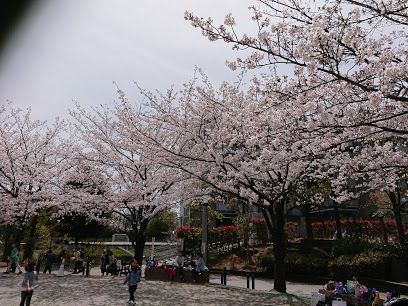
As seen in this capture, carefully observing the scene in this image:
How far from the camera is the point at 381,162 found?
422 inches

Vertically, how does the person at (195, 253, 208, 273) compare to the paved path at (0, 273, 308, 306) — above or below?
above

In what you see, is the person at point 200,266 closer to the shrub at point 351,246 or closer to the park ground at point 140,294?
the park ground at point 140,294

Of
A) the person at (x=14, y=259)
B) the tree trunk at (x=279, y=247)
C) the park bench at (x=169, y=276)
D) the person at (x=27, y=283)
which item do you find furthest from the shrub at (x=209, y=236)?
the person at (x=27, y=283)

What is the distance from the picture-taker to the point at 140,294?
1299cm

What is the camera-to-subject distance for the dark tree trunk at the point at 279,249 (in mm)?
13828

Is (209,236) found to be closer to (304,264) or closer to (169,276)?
(304,264)

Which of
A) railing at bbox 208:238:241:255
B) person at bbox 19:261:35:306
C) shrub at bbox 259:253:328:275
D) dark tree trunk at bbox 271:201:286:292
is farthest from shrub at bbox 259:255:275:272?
person at bbox 19:261:35:306

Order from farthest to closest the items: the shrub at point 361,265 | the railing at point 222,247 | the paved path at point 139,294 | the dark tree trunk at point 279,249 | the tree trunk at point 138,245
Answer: the railing at point 222,247 → the tree trunk at point 138,245 → the shrub at point 361,265 → the dark tree trunk at point 279,249 → the paved path at point 139,294

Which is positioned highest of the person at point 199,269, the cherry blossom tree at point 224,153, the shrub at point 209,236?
the cherry blossom tree at point 224,153

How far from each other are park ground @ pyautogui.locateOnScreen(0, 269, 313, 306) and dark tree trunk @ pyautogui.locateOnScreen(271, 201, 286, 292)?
511mm

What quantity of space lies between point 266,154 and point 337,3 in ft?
15.7

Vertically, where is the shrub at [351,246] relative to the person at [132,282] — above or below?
above

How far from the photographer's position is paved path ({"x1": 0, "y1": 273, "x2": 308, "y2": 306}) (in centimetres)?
1155

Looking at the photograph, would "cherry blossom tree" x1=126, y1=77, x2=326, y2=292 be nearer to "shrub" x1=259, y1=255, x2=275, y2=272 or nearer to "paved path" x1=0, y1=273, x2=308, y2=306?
"paved path" x1=0, y1=273, x2=308, y2=306
